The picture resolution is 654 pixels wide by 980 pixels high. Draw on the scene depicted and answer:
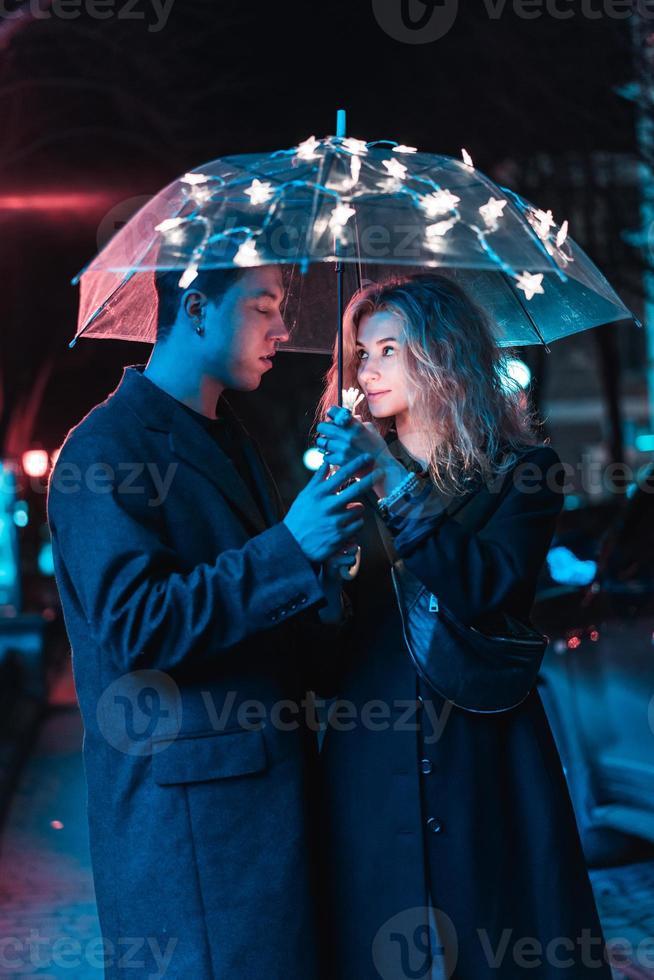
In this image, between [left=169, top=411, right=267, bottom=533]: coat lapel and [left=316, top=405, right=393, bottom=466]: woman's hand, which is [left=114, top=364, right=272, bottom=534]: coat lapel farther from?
[left=316, top=405, right=393, bottom=466]: woman's hand

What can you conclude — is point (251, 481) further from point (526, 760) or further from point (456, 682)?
point (526, 760)

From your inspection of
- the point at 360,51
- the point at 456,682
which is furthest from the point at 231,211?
the point at 360,51

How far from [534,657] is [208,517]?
34.9 inches

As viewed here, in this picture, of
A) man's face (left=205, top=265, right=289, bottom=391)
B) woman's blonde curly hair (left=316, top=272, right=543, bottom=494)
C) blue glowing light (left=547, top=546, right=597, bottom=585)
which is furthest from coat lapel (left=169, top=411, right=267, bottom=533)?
blue glowing light (left=547, top=546, right=597, bottom=585)

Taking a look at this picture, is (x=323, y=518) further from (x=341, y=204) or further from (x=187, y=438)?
(x=341, y=204)

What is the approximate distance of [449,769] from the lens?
118 inches

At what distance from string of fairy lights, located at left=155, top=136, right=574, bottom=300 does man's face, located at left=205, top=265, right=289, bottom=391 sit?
107mm

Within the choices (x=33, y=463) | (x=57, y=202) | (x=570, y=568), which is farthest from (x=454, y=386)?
(x=33, y=463)

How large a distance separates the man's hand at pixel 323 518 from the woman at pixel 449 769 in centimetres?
16

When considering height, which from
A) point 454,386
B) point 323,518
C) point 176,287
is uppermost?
point 176,287

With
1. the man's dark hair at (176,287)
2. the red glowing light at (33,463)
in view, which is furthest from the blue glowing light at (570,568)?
the red glowing light at (33,463)

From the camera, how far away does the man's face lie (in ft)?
9.38

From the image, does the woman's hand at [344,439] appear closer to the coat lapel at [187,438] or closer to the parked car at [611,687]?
the coat lapel at [187,438]

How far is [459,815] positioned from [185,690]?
2.53 feet
